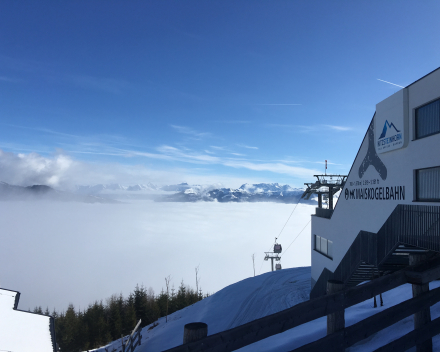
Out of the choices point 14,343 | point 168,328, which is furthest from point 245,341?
point 168,328

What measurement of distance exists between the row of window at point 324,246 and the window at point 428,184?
943 centimetres

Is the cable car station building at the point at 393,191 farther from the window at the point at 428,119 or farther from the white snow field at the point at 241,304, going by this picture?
the white snow field at the point at 241,304

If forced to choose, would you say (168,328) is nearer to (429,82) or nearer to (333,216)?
(333,216)

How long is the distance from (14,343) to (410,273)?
1452cm

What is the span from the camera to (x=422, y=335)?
425 cm

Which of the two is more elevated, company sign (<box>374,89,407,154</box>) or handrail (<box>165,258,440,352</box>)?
company sign (<box>374,89,407,154</box>)

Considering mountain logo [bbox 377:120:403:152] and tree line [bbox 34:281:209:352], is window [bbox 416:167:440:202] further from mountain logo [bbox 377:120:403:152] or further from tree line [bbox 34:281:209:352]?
tree line [bbox 34:281:209:352]

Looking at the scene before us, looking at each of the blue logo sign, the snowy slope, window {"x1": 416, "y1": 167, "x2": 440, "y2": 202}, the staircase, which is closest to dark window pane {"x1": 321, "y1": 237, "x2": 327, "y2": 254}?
the staircase

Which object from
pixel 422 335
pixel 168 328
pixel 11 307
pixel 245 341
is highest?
pixel 245 341

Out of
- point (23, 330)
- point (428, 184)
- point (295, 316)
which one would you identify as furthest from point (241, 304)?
point (295, 316)

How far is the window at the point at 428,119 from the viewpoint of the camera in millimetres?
11320

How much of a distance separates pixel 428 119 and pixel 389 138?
225 cm

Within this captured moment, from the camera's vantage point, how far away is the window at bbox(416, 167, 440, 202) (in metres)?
11.4

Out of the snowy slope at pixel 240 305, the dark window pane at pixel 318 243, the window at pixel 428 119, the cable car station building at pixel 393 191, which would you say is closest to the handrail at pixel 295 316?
the cable car station building at pixel 393 191
